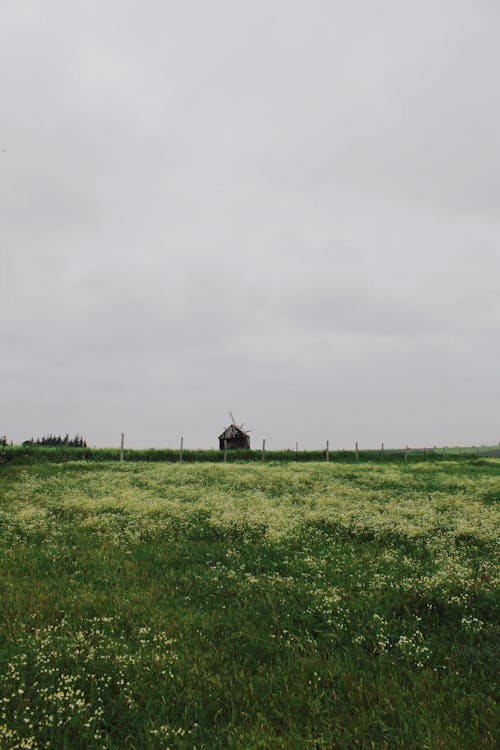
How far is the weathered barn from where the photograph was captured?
273 feet

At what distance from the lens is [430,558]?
466 inches

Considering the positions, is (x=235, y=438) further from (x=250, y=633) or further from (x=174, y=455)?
(x=250, y=633)

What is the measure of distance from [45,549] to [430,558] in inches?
426

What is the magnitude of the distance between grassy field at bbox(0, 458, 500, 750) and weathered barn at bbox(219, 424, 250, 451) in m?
66.5

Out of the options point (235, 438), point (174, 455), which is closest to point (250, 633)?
point (174, 455)

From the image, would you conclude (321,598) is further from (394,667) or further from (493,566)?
(493,566)

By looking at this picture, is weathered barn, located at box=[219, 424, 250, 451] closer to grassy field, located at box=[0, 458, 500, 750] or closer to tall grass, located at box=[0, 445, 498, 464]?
tall grass, located at box=[0, 445, 498, 464]

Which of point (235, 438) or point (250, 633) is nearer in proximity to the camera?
point (250, 633)

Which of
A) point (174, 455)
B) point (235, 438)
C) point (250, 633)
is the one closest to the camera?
point (250, 633)

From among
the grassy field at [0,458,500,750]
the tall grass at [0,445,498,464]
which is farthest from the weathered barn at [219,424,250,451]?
the grassy field at [0,458,500,750]

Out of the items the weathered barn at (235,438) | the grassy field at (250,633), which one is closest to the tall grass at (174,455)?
the weathered barn at (235,438)

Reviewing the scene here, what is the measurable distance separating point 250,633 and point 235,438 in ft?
250

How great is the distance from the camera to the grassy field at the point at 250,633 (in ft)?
17.7

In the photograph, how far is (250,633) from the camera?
7.80 m
